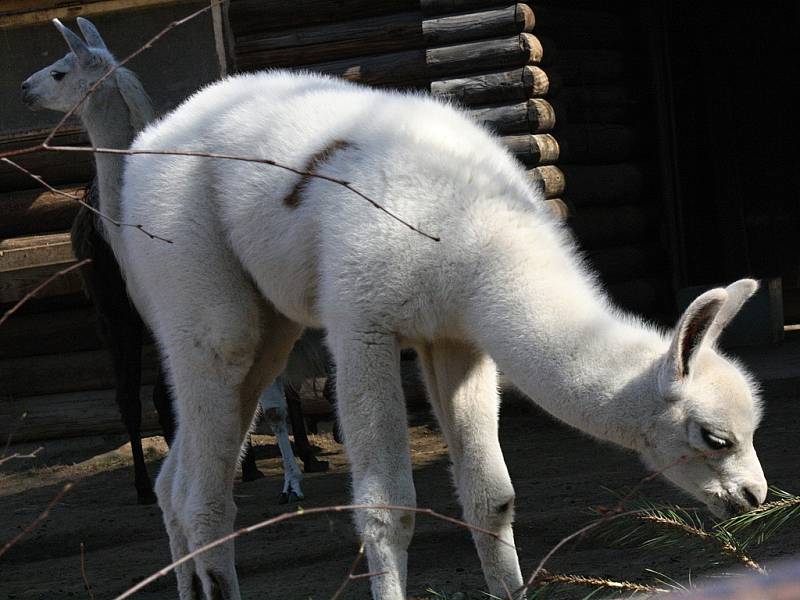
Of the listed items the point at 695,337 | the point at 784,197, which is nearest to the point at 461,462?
the point at 695,337

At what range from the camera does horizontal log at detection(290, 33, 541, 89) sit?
6.59m

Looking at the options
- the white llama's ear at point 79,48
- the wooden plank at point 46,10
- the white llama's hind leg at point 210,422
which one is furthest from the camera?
the wooden plank at point 46,10

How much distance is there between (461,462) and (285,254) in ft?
3.02

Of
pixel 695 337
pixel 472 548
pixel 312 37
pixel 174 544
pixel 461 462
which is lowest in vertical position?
pixel 472 548

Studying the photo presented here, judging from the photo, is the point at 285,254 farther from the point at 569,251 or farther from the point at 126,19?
the point at 126,19

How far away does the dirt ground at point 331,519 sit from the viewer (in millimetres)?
4625

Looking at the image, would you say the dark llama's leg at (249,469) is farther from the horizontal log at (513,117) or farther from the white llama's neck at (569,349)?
the white llama's neck at (569,349)

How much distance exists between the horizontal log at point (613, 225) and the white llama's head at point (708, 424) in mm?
4986

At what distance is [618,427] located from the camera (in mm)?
3316

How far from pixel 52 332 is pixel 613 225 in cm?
453

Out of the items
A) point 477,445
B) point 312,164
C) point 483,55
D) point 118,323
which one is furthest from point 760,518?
point 118,323

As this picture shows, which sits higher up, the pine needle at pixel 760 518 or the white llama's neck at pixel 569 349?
the white llama's neck at pixel 569 349

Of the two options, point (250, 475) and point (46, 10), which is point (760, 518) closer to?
point (250, 475)

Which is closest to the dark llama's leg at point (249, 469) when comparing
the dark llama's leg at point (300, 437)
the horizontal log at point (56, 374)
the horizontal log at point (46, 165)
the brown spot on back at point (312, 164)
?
the dark llama's leg at point (300, 437)
